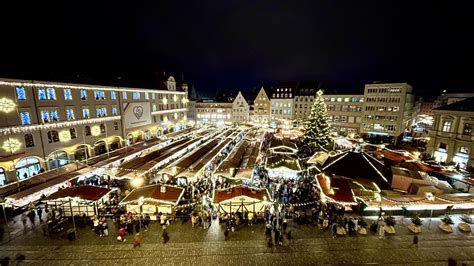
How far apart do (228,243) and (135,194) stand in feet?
24.7

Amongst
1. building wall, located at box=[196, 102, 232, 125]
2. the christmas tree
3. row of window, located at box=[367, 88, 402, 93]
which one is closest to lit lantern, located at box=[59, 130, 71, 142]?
the christmas tree

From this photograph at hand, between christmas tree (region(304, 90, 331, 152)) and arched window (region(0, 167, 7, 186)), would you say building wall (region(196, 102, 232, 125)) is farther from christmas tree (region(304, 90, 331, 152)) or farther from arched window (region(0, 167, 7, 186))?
arched window (region(0, 167, 7, 186))

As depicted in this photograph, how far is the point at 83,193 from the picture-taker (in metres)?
14.0

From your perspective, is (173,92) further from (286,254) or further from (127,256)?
(286,254)

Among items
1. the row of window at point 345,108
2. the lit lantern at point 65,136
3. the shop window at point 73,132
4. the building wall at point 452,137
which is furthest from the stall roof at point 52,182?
the row of window at point 345,108

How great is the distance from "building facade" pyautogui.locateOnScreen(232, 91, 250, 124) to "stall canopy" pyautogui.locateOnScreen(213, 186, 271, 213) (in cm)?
4885

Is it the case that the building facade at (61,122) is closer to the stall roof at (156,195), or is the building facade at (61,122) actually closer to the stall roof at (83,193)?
the stall roof at (83,193)

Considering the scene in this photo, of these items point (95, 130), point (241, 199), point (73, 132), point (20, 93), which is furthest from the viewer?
point (95, 130)

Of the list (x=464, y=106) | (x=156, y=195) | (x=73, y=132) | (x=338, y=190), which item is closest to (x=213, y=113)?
(x=73, y=132)

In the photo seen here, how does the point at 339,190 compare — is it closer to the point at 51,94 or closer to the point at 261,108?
the point at 51,94

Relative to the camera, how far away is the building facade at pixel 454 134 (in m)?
24.7

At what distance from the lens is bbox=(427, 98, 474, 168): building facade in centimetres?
2472

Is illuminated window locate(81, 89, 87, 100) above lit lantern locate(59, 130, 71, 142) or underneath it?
above

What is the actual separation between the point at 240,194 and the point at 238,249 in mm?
3483
